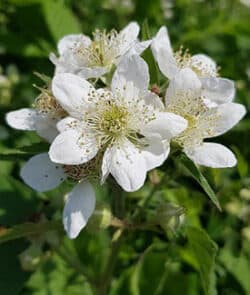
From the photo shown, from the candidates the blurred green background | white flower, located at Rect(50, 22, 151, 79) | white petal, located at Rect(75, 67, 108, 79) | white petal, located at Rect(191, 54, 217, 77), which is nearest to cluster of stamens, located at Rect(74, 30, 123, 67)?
white flower, located at Rect(50, 22, 151, 79)

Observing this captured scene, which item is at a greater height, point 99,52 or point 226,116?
point 99,52

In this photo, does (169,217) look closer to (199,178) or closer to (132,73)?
(199,178)

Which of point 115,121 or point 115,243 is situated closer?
point 115,121

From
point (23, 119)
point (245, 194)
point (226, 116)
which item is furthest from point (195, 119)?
point (245, 194)

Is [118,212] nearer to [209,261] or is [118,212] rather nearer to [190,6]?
[209,261]

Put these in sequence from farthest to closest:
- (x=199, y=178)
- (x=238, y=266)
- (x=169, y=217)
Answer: (x=238, y=266) < (x=169, y=217) < (x=199, y=178)

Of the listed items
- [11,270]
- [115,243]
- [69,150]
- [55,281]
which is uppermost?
[69,150]

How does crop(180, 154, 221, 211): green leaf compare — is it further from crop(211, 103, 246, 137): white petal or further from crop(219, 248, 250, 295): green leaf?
crop(219, 248, 250, 295): green leaf
